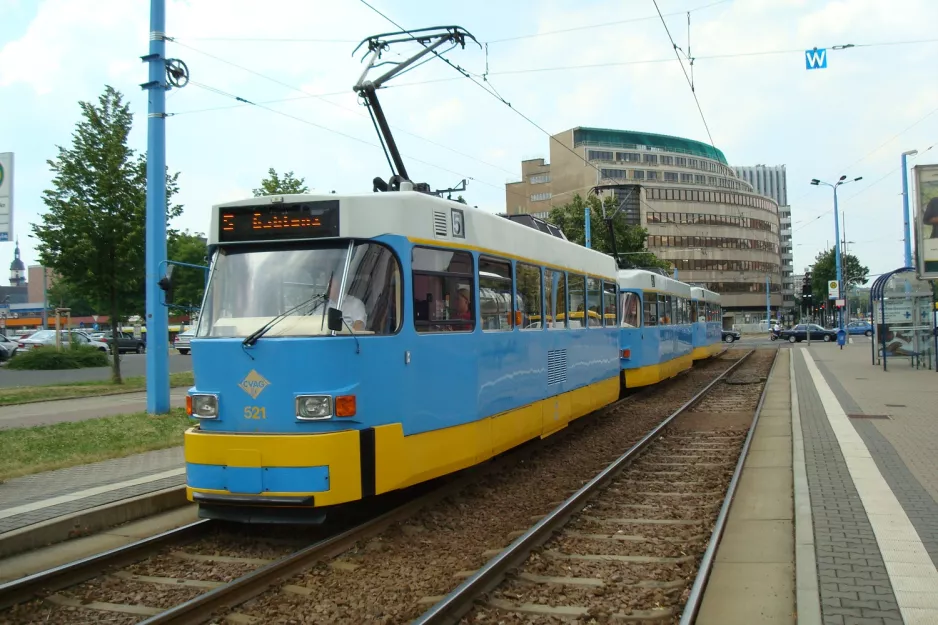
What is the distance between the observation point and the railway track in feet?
15.8

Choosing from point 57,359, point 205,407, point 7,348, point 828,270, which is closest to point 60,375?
point 57,359

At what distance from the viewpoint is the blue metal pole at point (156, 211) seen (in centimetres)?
1299

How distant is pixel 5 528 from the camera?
6.19 metres

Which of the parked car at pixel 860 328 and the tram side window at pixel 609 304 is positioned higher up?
the tram side window at pixel 609 304

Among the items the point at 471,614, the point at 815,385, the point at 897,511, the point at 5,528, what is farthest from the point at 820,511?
the point at 815,385

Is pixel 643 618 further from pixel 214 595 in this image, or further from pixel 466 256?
pixel 466 256

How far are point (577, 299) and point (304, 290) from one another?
19.9 feet

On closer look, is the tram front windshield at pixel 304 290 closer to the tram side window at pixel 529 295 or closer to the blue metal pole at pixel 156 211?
the tram side window at pixel 529 295

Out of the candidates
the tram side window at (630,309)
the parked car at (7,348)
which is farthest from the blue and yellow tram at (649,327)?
the parked car at (7,348)

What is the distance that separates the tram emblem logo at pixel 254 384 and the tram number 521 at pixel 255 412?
9cm

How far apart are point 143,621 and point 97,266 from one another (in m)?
16.0

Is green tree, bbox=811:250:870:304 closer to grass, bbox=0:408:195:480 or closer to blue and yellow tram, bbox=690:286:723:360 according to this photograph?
blue and yellow tram, bbox=690:286:723:360

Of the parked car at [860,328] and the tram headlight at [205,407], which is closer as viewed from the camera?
the tram headlight at [205,407]

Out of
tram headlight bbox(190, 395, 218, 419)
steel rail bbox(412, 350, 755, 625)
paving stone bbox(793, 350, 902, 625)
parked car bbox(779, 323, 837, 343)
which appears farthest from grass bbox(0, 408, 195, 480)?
parked car bbox(779, 323, 837, 343)
